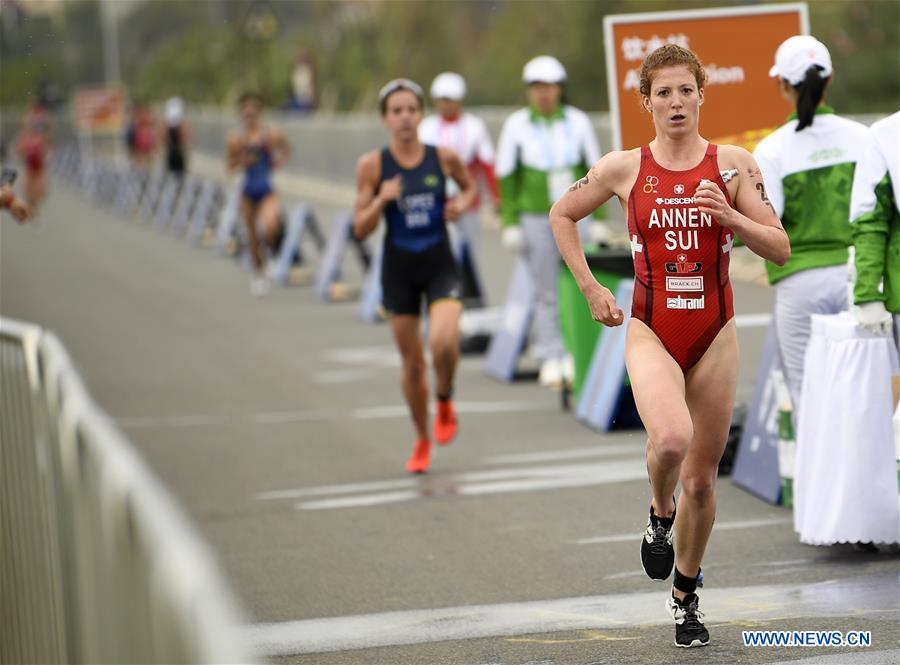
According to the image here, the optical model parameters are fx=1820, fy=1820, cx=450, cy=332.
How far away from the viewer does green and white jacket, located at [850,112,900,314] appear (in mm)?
7641

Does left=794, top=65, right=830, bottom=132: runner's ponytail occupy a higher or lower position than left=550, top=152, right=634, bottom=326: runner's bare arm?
higher

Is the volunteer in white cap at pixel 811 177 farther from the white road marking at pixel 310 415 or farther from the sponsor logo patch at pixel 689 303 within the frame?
the white road marking at pixel 310 415

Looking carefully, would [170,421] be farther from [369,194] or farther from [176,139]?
[176,139]

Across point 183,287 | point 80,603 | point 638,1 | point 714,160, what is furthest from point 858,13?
point 80,603

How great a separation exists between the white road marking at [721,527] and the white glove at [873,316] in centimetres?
147

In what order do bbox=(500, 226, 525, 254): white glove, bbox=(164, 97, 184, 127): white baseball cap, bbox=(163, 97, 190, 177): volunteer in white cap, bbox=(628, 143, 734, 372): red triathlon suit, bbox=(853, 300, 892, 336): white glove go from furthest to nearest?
bbox=(163, 97, 190, 177): volunteer in white cap < bbox=(164, 97, 184, 127): white baseball cap < bbox=(500, 226, 525, 254): white glove < bbox=(853, 300, 892, 336): white glove < bbox=(628, 143, 734, 372): red triathlon suit

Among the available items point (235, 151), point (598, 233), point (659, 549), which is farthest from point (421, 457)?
point (235, 151)

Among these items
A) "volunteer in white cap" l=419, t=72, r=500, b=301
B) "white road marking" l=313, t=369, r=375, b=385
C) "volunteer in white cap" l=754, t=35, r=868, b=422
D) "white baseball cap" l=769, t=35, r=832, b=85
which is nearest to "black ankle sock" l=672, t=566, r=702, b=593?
"volunteer in white cap" l=754, t=35, r=868, b=422

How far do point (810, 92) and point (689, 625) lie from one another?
2814 millimetres

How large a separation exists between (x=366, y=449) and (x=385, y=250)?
171cm

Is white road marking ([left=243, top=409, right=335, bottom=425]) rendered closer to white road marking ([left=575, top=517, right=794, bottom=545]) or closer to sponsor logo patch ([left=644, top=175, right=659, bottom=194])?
white road marking ([left=575, top=517, right=794, bottom=545])

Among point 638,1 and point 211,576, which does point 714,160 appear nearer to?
point 211,576

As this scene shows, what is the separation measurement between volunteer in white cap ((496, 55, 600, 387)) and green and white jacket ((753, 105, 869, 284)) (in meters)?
4.90

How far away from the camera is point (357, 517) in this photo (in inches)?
381
